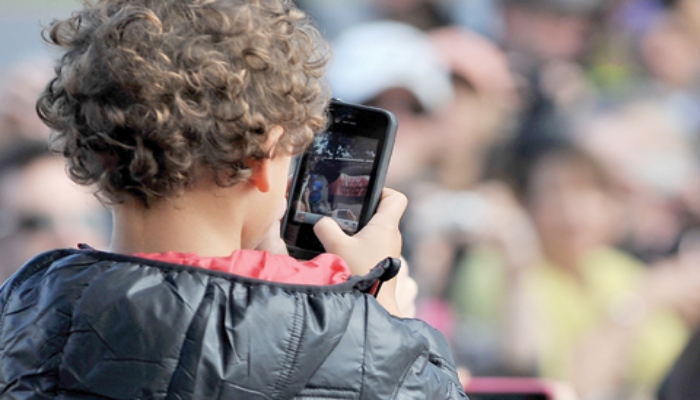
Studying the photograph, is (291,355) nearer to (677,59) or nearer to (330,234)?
(330,234)

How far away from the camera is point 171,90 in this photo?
0.91 metres

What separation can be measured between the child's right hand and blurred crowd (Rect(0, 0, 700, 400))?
87.8 inches

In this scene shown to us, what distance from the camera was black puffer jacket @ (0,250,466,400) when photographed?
836 millimetres

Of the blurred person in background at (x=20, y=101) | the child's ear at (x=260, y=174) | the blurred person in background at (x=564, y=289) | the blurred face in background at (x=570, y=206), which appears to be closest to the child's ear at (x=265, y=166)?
the child's ear at (x=260, y=174)

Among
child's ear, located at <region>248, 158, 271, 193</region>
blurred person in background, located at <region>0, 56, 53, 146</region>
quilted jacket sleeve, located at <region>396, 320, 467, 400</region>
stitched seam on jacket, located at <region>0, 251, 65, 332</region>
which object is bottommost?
blurred person in background, located at <region>0, 56, 53, 146</region>

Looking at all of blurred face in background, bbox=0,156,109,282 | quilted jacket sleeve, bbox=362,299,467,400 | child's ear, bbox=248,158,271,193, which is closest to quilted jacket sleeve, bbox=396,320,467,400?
quilted jacket sleeve, bbox=362,299,467,400

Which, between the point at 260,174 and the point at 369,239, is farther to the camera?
the point at 369,239

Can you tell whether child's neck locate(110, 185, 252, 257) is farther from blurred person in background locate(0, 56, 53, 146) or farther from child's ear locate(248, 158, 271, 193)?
blurred person in background locate(0, 56, 53, 146)

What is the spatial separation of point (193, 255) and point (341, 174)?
0.37 meters

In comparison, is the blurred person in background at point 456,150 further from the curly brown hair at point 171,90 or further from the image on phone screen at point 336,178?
Result: the curly brown hair at point 171,90

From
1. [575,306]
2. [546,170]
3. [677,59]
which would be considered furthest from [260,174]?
[677,59]

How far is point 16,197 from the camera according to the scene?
306 cm

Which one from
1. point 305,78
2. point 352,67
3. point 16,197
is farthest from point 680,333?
point 305,78

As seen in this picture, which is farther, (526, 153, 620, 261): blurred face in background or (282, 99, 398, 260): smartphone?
(526, 153, 620, 261): blurred face in background
